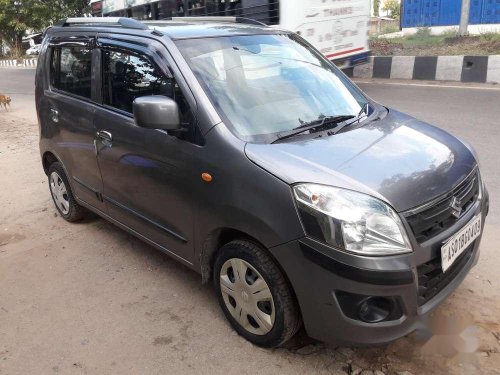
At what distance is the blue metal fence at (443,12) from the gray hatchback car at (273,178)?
14795 mm

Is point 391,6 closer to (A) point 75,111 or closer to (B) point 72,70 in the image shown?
(B) point 72,70

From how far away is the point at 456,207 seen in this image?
2.42 metres

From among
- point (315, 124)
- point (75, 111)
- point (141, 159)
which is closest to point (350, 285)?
point (315, 124)

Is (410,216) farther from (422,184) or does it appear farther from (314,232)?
(314,232)

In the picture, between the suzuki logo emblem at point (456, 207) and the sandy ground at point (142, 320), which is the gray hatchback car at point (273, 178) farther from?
the sandy ground at point (142, 320)

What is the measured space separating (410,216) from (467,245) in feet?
1.77

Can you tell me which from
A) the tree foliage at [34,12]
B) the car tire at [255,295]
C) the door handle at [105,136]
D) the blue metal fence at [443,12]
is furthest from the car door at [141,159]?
the tree foliage at [34,12]

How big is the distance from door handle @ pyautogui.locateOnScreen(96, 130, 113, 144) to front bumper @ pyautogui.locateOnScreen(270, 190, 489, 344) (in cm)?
169

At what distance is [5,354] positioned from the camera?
280 cm

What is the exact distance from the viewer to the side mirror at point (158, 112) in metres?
2.68

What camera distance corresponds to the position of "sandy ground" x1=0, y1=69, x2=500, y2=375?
258 cm

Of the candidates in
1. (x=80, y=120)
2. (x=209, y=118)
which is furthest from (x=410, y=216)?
(x=80, y=120)

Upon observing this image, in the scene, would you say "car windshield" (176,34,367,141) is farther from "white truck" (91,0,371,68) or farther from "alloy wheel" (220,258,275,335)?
"white truck" (91,0,371,68)

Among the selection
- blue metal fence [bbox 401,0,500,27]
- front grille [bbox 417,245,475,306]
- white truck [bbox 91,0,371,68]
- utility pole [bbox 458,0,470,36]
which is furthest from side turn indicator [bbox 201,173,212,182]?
blue metal fence [bbox 401,0,500,27]
